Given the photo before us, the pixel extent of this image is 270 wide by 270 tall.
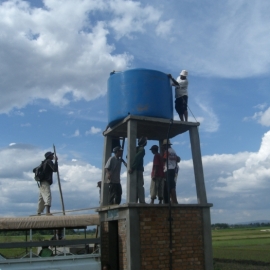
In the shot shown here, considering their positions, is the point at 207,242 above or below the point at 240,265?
above

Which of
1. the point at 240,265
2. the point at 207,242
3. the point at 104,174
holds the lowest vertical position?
the point at 240,265

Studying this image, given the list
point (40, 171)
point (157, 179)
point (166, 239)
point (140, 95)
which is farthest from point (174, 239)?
point (40, 171)

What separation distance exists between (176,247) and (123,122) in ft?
9.75

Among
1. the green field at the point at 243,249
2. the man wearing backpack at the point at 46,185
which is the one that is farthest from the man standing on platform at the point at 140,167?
the green field at the point at 243,249

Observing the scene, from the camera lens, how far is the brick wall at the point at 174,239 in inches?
338

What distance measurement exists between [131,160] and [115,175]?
980 millimetres

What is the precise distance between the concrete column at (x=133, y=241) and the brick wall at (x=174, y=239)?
11cm

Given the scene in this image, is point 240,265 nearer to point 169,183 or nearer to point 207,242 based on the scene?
point 207,242

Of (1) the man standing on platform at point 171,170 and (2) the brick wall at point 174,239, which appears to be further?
(1) the man standing on platform at point 171,170

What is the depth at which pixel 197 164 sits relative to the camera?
975 centimetres

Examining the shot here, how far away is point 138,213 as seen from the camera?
8570 mm

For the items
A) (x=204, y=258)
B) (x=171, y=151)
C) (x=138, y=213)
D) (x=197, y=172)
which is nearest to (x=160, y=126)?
(x=171, y=151)

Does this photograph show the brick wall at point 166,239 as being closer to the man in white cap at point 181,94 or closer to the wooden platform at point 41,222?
the wooden platform at point 41,222

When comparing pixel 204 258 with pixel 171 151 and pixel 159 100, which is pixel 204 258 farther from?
pixel 159 100
